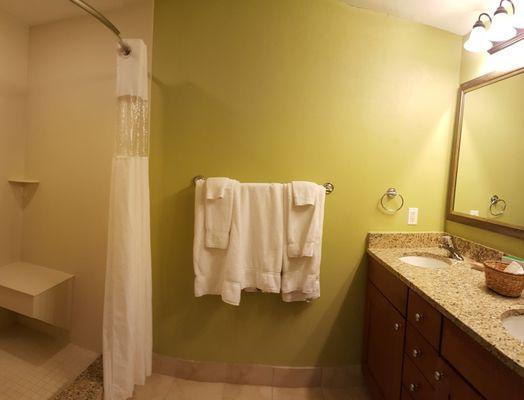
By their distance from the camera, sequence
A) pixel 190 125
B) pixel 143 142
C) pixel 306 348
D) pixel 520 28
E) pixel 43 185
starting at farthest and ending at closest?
pixel 43 185
pixel 306 348
pixel 190 125
pixel 143 142
pixel 520 28

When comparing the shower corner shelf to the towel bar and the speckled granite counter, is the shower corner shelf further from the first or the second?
the speckled granite counter

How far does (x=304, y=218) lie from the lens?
4.50ft

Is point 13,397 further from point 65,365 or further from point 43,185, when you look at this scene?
point 43,185

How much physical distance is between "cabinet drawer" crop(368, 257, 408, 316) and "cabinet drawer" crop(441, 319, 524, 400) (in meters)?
0.25

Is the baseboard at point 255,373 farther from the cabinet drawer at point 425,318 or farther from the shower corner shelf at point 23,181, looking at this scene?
the shower corner shelf at point 23,181

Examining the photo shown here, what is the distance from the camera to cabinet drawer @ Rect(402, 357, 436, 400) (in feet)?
→ 3.19

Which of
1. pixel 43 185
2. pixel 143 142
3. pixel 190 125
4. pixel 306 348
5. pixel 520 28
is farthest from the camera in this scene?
pixel 43 185

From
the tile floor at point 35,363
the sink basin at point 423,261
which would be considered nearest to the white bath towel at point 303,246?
the sink basin at point 423,261

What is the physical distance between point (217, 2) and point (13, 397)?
8.07 feet

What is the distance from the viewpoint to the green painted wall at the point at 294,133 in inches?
55.7

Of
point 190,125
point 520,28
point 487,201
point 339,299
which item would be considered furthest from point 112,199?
point 520,28

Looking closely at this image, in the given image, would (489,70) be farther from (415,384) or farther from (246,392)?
(246,392)

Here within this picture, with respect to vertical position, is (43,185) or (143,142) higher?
(143,142)

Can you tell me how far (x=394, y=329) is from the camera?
121 cm
